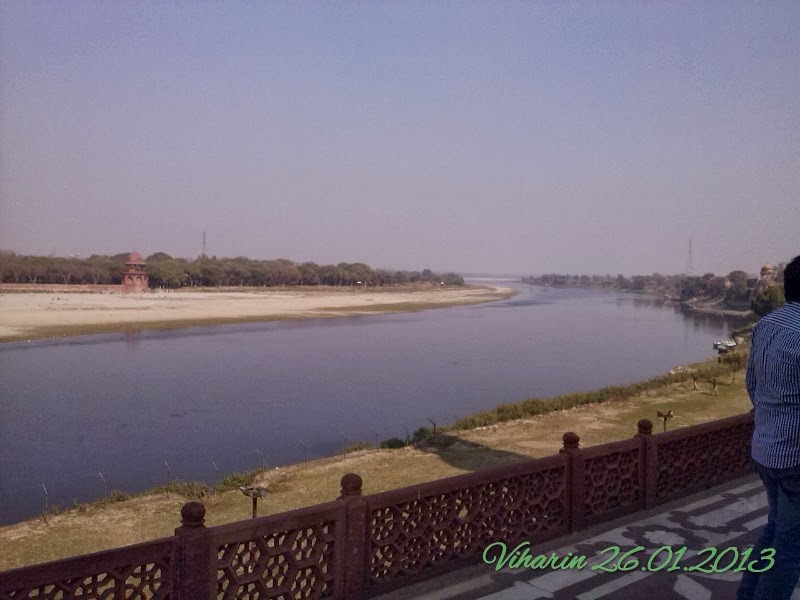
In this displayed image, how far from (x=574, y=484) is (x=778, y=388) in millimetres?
2385

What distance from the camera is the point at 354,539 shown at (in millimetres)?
4105

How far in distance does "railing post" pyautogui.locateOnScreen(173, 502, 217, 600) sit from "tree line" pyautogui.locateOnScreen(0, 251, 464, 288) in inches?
2903

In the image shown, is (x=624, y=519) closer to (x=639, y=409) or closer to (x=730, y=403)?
(x=639, y=409)

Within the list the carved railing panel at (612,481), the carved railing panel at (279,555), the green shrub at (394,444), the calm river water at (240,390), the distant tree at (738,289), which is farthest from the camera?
the distant tree at (738,289)

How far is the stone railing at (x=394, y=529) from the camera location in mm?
3379

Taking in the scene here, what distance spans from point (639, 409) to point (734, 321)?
58.9 meters

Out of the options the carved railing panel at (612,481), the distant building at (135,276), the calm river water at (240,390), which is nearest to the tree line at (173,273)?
the distant building at (135,276)

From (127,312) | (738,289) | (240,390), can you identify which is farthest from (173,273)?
(738,289)

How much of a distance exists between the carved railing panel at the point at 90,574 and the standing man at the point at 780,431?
3.01 meters

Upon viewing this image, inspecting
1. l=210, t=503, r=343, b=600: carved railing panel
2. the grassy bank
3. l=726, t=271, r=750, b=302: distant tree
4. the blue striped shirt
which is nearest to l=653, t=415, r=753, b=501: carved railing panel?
the blue striped shirt

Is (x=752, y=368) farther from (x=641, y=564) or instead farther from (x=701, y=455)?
(x=701, y=455)

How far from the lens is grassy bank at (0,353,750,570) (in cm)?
927

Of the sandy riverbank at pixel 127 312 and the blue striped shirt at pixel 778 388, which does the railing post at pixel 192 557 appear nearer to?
the blue striped shirt at pixel 778 388

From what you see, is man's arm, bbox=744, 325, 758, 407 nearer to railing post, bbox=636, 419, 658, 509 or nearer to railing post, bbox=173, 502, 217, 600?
railing post, bbox=636, 419, 658, 509
